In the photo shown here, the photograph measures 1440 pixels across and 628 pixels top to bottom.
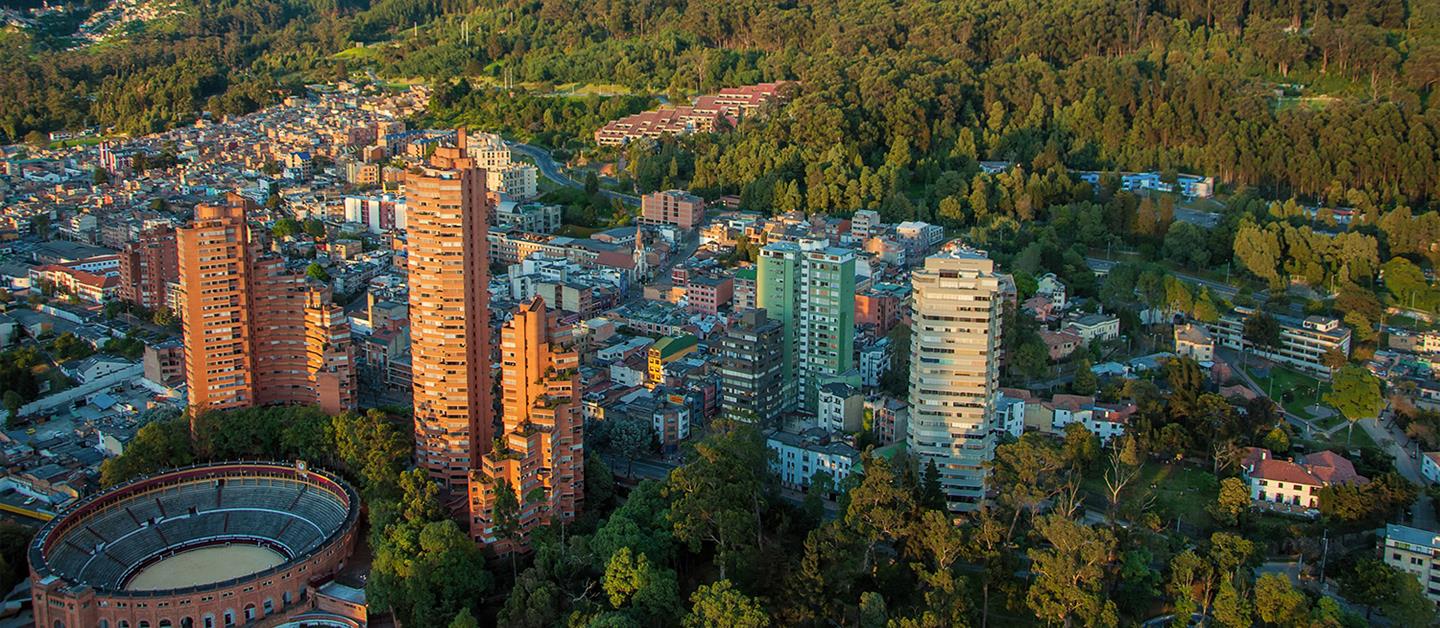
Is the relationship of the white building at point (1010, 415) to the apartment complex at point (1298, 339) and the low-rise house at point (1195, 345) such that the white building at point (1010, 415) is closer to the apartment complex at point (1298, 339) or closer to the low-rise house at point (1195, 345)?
the low-rise house at point (1195, 345)

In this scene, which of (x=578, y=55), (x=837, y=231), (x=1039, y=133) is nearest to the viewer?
(x=837, y=231)

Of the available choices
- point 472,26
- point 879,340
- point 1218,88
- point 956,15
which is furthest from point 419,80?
point 879,340

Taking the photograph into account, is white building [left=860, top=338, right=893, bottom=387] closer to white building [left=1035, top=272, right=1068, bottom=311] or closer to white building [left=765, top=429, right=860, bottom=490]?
white building [left=765, top=429, right=860, bottom=490]

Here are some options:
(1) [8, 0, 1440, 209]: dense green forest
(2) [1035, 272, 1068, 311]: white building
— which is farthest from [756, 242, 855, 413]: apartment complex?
(1) [8, 0, 1440, 209]: dense green forest

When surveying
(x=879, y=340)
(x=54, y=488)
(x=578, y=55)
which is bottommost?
(x=54, y=488)

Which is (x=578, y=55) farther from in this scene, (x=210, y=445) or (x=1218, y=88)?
(x=210, y=445)

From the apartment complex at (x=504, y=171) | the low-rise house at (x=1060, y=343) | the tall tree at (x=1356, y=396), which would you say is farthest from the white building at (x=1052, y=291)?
the apartment complex at (x=504, y=171)
